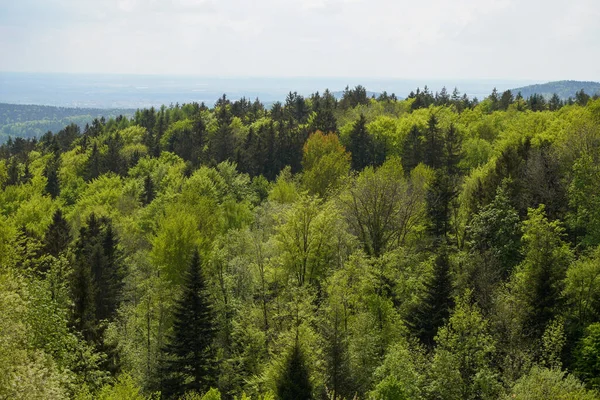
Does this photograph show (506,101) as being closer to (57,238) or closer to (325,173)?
(325,173)

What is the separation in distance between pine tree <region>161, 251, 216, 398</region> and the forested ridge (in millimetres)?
87

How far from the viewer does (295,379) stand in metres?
26.0

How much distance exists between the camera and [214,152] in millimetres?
94750

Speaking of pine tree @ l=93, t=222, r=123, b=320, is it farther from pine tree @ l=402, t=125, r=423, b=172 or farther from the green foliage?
pine tree @ l=402, t=125, r=423, b=172

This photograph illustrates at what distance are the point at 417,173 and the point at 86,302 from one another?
3509 cm

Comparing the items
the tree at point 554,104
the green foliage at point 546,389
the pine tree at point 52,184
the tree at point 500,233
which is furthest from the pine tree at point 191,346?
the tree at point 554,104

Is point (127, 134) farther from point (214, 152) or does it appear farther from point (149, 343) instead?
point (149, 343)

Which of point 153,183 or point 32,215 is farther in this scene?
point 153,183

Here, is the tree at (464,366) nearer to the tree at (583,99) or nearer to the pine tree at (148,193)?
the pine tree at (148,193)

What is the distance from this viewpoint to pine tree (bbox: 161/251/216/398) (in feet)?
97.8

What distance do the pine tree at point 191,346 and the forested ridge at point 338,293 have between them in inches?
3.4

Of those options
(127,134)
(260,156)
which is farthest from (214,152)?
(127,134)

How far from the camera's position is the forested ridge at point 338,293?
24.3 m

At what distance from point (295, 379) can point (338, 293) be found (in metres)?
6.39
